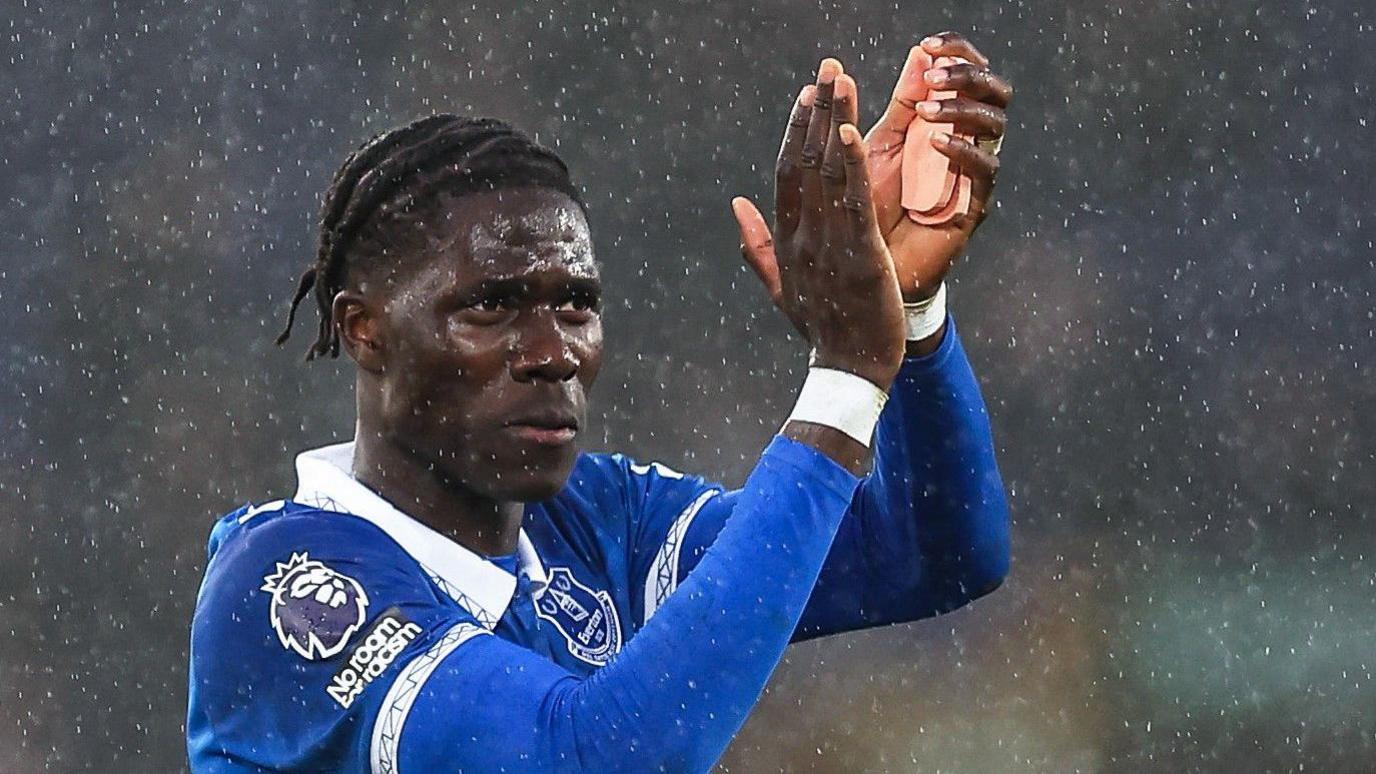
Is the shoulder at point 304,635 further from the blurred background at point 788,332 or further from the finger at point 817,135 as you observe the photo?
the blurred background at point 788,332

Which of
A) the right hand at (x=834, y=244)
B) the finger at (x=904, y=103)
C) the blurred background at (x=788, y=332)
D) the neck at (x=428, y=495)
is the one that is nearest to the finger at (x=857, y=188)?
the right hand at (x=834, y=244)

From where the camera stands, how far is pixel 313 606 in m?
2.13

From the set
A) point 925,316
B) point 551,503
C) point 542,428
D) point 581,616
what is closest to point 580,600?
point 581,616

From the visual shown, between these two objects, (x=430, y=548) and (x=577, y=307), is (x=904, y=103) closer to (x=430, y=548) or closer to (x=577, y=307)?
(x=577, y=307)

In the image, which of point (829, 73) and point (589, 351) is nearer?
point (829, 73)

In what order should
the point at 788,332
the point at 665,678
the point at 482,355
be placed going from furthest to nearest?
the point at 788,332 < the point at 482,355 < the point at 665,678

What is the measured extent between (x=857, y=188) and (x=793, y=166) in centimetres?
7

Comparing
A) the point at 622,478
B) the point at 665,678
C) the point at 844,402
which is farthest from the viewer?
the point at 622,478

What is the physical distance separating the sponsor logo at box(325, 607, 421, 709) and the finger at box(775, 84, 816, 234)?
0.53m

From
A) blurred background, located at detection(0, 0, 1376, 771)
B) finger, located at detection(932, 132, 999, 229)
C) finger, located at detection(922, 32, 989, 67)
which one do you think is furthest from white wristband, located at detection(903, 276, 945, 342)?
blurred background, located at detection(0, 0, 1376, 771)

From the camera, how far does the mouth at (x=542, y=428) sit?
2213mm

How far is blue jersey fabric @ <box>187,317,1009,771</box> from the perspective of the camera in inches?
78.0

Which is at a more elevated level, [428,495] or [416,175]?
[416,175]

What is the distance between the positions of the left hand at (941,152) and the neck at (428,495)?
15.7 inches
